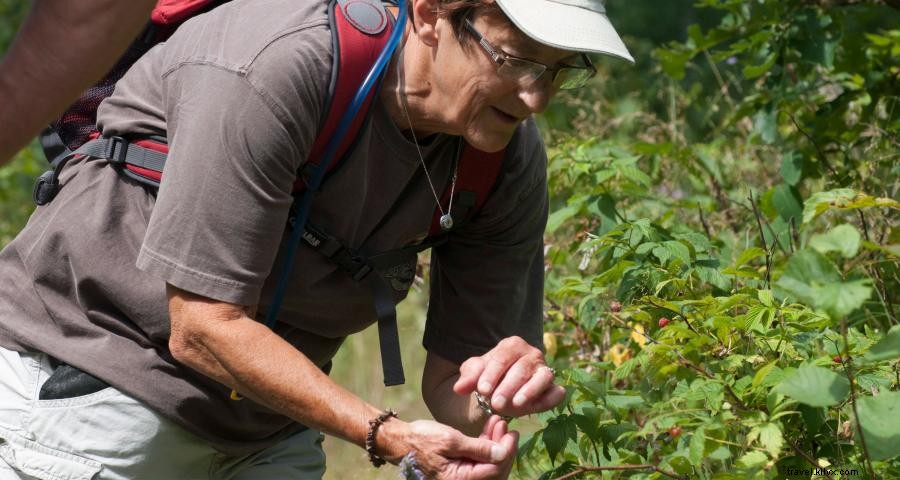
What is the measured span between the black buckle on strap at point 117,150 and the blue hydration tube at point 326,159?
37 cm

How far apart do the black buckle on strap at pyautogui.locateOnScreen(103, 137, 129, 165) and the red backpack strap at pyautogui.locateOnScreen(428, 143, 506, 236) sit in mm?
664

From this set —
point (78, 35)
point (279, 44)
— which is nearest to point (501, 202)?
point (279, 44)

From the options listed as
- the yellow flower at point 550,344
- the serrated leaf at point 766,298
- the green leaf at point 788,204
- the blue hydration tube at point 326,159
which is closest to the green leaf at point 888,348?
the serrated leaf at point 766,298

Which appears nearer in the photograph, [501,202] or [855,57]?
[501,202]

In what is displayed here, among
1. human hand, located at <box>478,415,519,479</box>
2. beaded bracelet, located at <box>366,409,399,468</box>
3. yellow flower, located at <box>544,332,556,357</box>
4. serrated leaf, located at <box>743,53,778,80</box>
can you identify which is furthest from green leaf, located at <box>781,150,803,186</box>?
beaded bracelet, located at <box>366,409,399,468</box>

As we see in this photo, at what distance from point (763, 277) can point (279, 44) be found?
140cm

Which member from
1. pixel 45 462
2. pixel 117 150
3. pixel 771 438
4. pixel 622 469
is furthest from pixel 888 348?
pixel 45 462

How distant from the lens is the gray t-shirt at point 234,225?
229 cm

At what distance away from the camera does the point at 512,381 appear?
248 centimetres

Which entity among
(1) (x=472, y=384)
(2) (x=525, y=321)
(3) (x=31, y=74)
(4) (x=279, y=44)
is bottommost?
(2) (x=525, y=321)

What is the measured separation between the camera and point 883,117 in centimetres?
417

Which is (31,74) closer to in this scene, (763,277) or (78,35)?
(78,35)

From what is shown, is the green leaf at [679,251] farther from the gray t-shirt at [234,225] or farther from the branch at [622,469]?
the branch at [622,469]

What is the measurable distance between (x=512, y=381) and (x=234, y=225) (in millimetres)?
625
